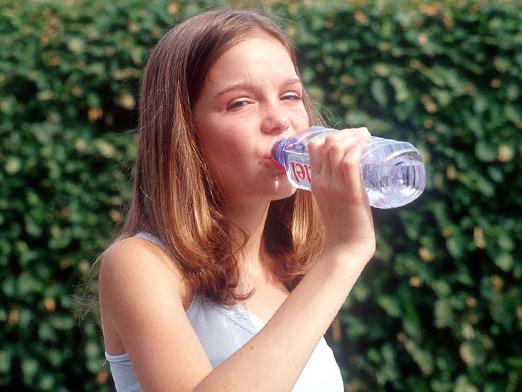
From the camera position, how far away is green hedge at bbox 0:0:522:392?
12.8ft

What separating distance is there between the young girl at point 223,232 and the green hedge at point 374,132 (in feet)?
5.92

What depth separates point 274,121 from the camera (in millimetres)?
1877

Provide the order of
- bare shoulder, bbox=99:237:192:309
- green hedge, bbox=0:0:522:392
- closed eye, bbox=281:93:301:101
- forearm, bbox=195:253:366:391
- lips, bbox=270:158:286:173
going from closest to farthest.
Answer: forearm, bbox=195:253:366:391, bare shoulder, bbox=99:237:192:309, lips, bbox=270:158:286:173, closed eye, bbox=281:93:301:101, green hedge, bbox=0:0:522:392

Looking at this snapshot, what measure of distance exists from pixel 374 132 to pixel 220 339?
7.30 ft

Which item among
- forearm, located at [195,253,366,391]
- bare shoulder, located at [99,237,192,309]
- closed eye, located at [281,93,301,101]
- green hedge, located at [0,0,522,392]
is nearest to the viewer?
forearm, located at [195,253,366,391]

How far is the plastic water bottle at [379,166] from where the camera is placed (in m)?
1.67

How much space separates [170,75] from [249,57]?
222 millimetres

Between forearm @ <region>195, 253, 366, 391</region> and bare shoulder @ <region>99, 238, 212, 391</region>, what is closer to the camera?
forearm @ <region>195, 253, 366, 391</region>

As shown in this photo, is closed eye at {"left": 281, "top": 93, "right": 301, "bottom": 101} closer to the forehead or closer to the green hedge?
the forehead

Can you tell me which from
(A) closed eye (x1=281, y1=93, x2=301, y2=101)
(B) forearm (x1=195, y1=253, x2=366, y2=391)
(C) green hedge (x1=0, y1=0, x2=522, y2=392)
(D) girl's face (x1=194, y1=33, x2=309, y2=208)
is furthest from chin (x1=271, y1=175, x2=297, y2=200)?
(C) green hedge (x1=0, y1=0, x2=522, y2=392)

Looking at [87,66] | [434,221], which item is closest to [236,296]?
[434,221]

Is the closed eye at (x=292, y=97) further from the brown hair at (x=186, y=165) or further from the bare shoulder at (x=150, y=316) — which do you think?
the bare shoulder at (x=150, y=316)

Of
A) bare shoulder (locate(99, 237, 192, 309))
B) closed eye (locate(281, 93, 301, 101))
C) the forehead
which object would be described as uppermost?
the forehead

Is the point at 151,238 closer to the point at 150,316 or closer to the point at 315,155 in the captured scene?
the point at 150,316
